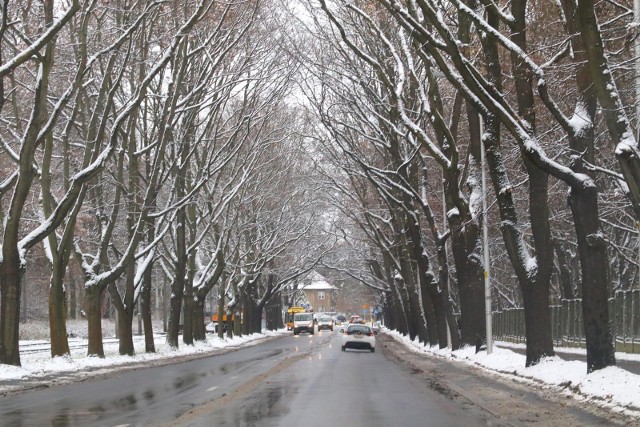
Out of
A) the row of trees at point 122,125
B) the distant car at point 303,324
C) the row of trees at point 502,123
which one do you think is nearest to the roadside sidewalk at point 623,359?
the row of trees at point 502,123

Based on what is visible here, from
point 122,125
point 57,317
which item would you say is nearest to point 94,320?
point 57,317

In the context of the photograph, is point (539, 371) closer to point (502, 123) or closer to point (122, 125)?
point (502, 123)

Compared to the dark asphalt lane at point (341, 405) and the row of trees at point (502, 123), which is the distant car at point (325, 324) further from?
the dark asphalt lane at point (341, 405)

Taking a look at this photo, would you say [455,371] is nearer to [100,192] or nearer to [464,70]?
[464,70]

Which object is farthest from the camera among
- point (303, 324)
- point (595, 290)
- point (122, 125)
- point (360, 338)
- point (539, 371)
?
point (303, 324)

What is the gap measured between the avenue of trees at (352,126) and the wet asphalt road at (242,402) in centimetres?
424

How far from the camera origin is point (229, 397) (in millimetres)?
17562

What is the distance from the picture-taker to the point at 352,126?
123ft

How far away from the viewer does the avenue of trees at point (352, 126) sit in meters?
18.9

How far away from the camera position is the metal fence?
102 ft

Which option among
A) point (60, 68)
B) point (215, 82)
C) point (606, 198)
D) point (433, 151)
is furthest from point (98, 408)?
point (606, 198)

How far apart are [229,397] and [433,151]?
14.2 meters

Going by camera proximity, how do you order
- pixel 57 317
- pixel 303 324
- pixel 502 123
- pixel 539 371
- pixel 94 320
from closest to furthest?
pixel 539 371 < pixel 502 123 < pixel 57 317 < pixel 94 320 < pixel 303 324

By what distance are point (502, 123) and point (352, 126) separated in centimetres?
1500
